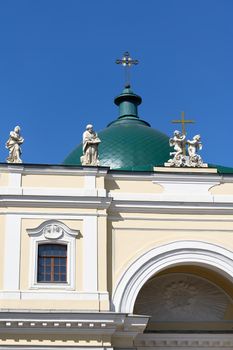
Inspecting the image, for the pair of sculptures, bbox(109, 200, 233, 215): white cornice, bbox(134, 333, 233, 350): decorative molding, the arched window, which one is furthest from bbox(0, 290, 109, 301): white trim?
the pair of sculptures

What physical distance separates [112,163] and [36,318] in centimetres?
913

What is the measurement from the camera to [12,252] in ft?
76.9

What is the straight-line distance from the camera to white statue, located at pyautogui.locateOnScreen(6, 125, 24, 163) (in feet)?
81.5

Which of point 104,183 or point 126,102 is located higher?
point 126,102

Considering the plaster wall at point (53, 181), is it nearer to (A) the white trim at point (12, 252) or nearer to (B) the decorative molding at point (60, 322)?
(A) the white trim at point (12, 252)

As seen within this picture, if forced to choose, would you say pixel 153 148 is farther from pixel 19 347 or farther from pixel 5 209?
pixel 19 347

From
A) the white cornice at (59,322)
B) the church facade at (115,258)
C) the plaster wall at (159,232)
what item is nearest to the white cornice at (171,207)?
the church facade at (115,258)

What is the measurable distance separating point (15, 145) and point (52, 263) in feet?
13.2

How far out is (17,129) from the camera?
25.0 metres

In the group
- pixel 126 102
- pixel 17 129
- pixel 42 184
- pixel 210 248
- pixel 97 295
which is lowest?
pixel 97 295

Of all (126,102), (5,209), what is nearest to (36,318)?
(5,209)

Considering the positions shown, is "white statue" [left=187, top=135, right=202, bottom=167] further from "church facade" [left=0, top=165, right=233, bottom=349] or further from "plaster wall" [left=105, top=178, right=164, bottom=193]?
"plaster wall" [left=105, top=178, right=164, bottom=193]

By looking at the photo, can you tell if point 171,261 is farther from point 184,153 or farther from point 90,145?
point 90,145

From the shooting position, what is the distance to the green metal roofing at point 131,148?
97.9ft
